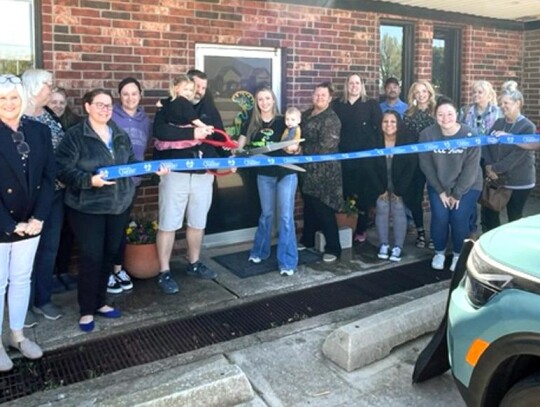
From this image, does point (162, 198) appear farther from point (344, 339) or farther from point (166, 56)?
point (344, 339)

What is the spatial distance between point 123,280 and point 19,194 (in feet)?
5.60

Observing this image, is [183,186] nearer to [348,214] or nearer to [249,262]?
[249,262]

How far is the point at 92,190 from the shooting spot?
3.95 metres

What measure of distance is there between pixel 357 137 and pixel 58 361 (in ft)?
→ 12.3

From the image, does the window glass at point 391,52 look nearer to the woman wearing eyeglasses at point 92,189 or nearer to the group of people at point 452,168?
the group of people at point 452,168

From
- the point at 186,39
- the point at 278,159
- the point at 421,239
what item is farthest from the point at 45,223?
the point at 421,239

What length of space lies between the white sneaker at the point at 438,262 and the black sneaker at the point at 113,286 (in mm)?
3099

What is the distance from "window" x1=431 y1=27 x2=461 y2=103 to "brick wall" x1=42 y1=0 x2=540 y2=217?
0.44 m

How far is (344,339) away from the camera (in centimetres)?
360

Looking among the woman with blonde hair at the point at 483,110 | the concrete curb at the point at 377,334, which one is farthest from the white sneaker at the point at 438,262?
the concrete curb at the point at 377,334

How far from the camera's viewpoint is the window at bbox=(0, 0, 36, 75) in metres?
4.83

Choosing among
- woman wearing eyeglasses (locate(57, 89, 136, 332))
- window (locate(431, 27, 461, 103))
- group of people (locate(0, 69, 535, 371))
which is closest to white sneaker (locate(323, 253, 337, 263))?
group of people (locate(0, 69, 535, 371))

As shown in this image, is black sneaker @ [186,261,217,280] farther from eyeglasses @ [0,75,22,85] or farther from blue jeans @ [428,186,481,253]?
eyeglasses @ [0,75,22,85]

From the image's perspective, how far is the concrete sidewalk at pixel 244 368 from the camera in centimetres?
311
